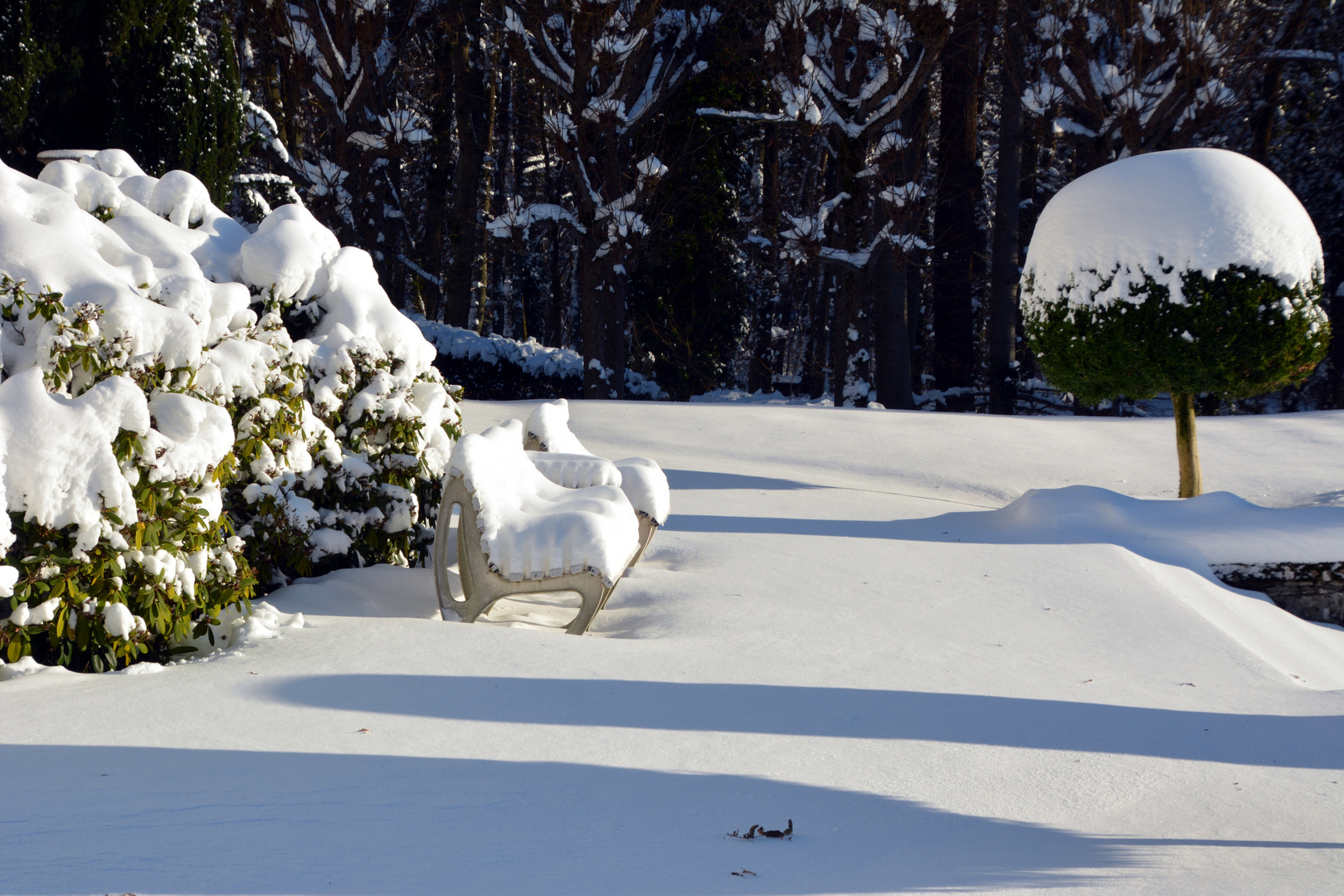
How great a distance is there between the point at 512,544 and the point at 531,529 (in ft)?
0.38

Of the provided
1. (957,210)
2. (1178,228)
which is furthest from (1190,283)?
(957,210)

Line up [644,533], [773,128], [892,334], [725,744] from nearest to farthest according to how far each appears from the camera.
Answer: [725,744] → [644,533] → [892,334] → [773,128]

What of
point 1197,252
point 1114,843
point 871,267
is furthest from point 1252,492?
point 1114,843

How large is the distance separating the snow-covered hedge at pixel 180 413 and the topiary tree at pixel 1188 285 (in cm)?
529

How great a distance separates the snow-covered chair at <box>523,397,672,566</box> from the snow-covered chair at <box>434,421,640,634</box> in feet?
1.97

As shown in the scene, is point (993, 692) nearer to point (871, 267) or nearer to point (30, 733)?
point (30, 733)

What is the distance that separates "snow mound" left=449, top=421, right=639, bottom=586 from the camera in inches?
165

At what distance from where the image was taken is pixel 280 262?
474 centimetres

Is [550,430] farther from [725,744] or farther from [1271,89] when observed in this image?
[1271,89]

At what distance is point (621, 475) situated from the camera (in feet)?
17.1

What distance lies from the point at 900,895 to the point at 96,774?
83.4 inches

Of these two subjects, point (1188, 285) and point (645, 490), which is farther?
point (1188, 285)

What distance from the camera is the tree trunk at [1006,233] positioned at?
54.5 feet

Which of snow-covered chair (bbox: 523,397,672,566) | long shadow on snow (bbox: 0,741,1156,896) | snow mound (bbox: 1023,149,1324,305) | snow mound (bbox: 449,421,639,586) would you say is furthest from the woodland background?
long shadow on snow (bbox: 0,741,1156,896)
